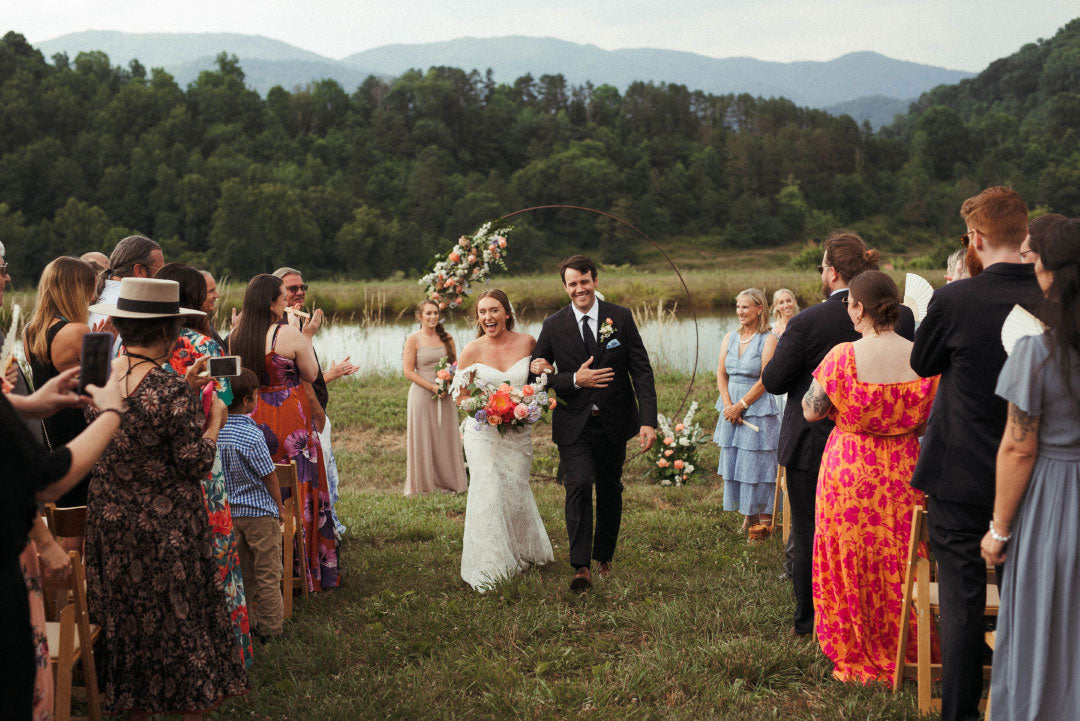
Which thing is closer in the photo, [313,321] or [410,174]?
[313,321]

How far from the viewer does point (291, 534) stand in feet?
18.6

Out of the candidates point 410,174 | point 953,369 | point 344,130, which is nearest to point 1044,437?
point 953,369

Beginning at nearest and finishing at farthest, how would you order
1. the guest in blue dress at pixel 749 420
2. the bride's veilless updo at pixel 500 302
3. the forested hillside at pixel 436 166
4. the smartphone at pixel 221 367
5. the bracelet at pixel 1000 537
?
the bracelet at pixel 1000 537
the smartphone at pixel 221 367
the bride's veilless updo at pixel 500 302
the guest in blue dress at pixel 749 420
the forested hillside at pixel 436 166

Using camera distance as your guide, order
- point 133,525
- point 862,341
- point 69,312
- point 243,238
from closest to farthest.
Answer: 1. point 133,525
2. point 862,341
3. point 69,312
4. point 243,238

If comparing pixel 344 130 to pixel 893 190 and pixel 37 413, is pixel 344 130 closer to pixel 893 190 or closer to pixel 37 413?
pixel 893 190

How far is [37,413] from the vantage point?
3041mm

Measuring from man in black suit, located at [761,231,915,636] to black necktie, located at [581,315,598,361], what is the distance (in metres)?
1.33

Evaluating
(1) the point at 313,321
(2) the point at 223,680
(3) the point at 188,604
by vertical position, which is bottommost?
(2) the point at 223,680

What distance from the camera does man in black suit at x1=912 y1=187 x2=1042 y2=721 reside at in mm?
3703

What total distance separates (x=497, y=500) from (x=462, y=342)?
48.2 feet

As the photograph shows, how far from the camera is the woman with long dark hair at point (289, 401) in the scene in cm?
571

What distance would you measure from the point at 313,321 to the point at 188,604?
361cm

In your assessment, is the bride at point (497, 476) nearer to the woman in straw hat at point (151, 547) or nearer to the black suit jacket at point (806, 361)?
the black suit jacket at point (806, 361)

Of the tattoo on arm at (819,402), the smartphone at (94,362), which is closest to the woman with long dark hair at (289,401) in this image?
the smartphone at (94,362)
